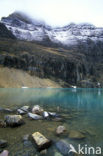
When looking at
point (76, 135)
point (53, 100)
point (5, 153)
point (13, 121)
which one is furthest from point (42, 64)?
point (5, 153)

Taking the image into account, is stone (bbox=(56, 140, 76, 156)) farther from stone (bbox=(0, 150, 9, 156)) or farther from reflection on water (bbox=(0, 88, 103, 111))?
reflection on water (bbox=(0, 88, 103, 111))

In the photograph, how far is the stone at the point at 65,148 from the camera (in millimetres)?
6419

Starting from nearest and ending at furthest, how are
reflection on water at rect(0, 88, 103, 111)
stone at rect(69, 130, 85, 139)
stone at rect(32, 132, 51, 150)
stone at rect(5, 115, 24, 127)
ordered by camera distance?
stone at rect(32, 132, 51, 150), stone at rect(69, 130, 85, 139), stone at rect(5, 115, 24, 127), reflection on water at rect(0, 88, 103, 111)

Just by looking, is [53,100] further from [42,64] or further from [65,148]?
[42,64]

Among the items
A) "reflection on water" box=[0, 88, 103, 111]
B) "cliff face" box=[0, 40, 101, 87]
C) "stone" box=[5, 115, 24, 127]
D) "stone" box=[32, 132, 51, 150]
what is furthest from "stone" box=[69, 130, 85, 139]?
"cliff face" box=[0, 40, 101, 87]

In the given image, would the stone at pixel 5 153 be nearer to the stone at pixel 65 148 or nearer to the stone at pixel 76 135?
the stone at pixel 65 148

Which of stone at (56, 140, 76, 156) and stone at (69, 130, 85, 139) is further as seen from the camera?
stone at (69, 130, 85, 139)

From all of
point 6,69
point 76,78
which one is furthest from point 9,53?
point 76,78

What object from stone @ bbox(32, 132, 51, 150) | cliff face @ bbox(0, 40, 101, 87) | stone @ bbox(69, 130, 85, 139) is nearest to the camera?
stone @ bbox(32, 132, 51, 150)

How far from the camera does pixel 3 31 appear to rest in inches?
5084

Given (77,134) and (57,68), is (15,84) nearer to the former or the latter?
(57,68)

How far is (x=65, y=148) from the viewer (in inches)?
267

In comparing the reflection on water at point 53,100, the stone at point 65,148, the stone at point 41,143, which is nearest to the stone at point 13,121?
the stone at point 41,143

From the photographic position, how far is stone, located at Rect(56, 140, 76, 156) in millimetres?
6419
